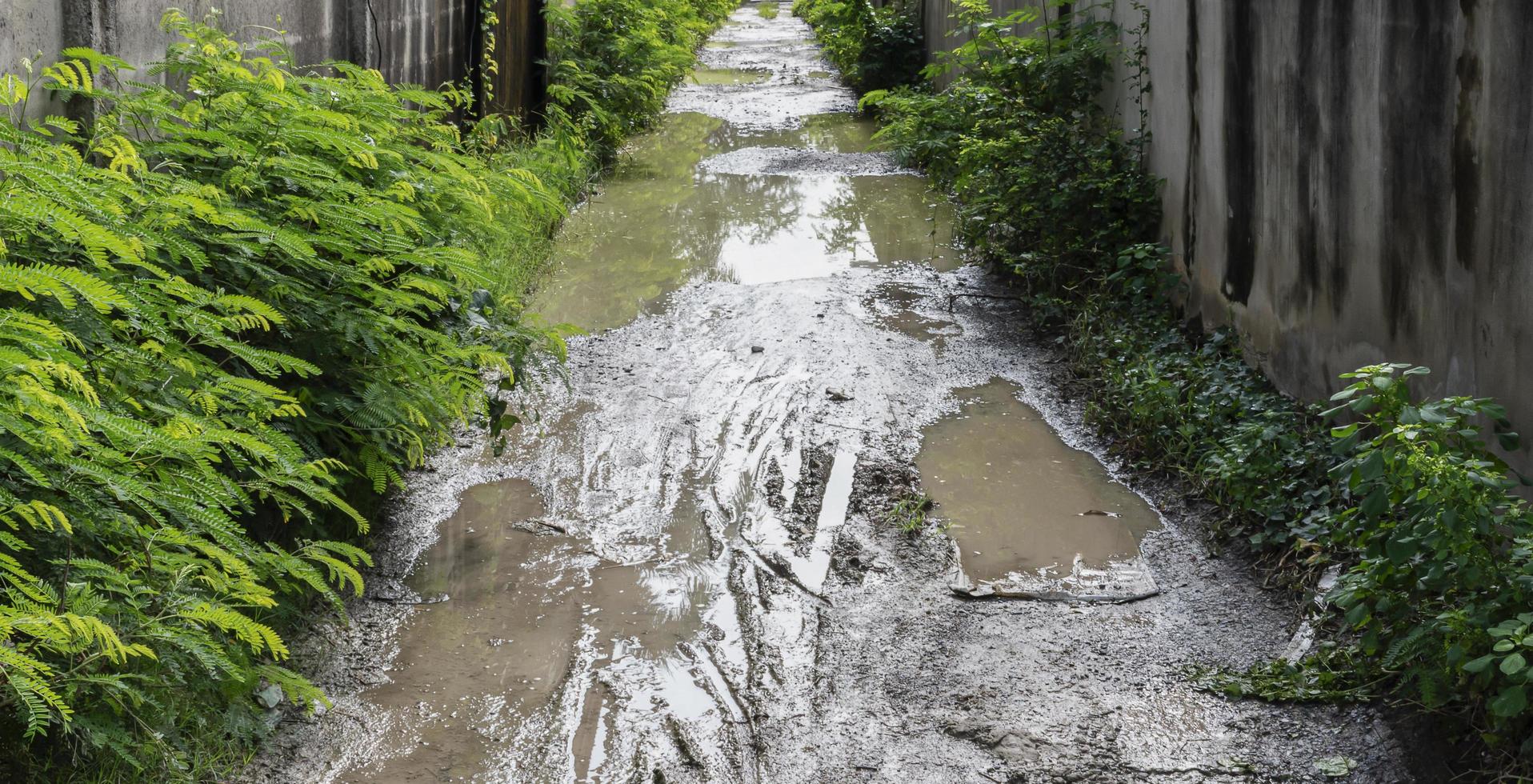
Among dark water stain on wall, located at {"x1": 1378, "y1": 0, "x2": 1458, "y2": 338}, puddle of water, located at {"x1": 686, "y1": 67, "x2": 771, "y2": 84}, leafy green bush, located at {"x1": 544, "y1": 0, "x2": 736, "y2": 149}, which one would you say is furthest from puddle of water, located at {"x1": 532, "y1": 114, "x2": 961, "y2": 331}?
puddle of water, located at {"x1": 686, "y1": 67, "x2": 771, "y2": 84}

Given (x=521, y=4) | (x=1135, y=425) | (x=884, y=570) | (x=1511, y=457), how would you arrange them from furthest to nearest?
(x=521, y=4), (x=1135, y=425), (x=884, y=570), (x=1511, y=457)

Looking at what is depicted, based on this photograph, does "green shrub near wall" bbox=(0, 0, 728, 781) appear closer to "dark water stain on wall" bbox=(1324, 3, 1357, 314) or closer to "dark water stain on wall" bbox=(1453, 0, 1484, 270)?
"dark water stain on wall" bbox=(1324, 3, 1357, 314)

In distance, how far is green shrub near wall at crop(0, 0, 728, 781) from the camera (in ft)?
8.94

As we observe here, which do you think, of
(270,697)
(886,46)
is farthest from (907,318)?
(886,46)

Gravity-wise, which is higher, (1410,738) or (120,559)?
(120,559)

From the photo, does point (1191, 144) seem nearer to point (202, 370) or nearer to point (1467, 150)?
point (1467, 150)

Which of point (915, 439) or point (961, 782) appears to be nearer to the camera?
point (961, 782)

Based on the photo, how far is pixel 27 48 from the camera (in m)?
3.85

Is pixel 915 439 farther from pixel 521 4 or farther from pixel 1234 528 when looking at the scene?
pixel 521 4

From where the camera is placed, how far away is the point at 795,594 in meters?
4.27

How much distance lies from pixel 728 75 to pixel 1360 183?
47.7ft

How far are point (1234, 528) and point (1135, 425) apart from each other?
2.97 ft

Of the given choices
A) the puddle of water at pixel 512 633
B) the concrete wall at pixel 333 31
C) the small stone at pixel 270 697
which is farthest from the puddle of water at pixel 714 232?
the small stone at pixel 270 697

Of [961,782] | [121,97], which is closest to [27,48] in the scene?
[121,97]
